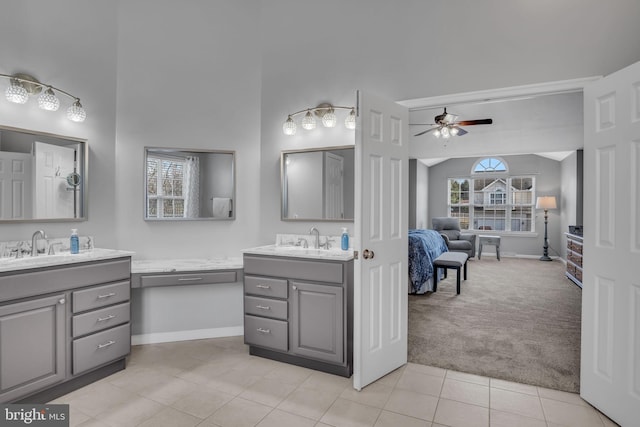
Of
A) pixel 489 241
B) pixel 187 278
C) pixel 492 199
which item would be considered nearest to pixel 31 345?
pixel 187 278

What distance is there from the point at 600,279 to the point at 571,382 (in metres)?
0.86

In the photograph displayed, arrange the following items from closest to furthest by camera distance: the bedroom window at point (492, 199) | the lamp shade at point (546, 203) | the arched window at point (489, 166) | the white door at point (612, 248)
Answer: the white door at point (612, 248) → the lamp shade at point (546, 203) → the bedroom window at point (492, 199) → the arched window at point (489, 166)

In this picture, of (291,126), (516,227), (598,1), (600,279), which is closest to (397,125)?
(291,126)

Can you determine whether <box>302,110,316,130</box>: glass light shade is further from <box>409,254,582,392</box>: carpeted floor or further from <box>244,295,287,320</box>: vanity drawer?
<box>409,254,582,392</box>: carpeted floor

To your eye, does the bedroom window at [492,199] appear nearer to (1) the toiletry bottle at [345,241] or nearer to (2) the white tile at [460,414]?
(1) the toiletry bottle at [345,241]

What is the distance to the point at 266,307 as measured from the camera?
3.02 m

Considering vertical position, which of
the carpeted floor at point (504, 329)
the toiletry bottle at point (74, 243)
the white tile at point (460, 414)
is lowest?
the white tile at point (460, 414)

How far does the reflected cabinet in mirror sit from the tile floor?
1.35m

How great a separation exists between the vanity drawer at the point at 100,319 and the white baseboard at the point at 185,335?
0.63 m

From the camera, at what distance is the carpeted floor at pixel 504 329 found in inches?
113

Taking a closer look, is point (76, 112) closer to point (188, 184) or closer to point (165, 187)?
point (165, 187)

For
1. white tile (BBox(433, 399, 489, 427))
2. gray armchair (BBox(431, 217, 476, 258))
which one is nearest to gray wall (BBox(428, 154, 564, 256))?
gray armchair (BBox(431, 217, 476, 258))

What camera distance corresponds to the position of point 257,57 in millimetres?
3705

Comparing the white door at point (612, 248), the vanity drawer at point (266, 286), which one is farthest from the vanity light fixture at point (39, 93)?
the white door at point (612, 248)
